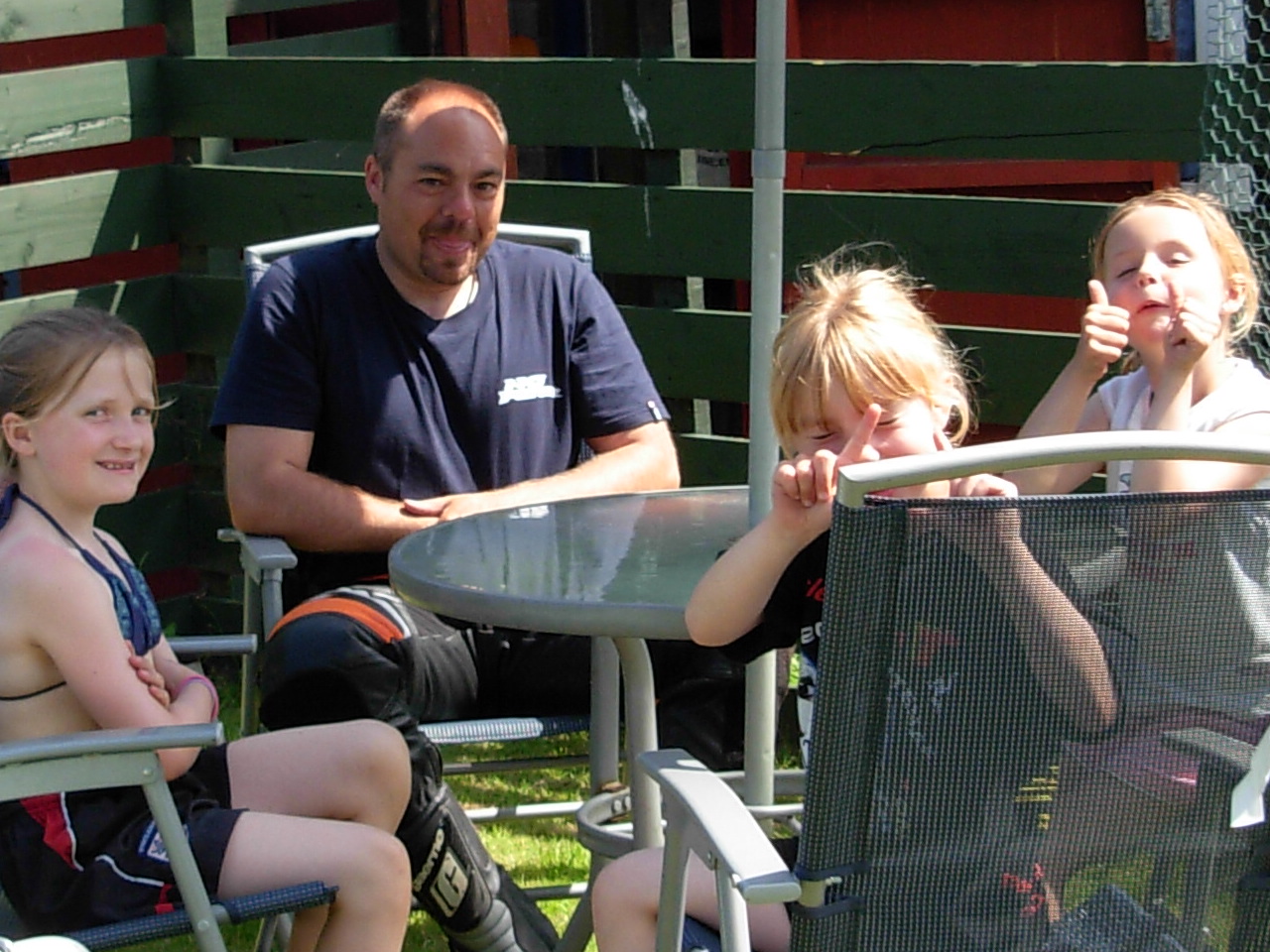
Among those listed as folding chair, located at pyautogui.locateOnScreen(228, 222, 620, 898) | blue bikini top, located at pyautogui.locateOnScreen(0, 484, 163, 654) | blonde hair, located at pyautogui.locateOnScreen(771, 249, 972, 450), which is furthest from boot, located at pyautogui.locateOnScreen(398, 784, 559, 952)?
blonde hair, located at pyautogui.locateOnScreen(771, 249, 972, 450)

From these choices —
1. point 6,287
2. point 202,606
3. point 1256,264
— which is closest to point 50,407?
point 1256,264

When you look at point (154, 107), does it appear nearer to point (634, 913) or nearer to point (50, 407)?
point (50, 407)

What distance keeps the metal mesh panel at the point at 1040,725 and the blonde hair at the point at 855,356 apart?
416 mm

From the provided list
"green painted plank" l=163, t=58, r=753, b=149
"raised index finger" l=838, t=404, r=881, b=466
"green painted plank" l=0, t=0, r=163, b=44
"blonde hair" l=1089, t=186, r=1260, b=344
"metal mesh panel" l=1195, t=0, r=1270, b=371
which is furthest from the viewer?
"green painted plank" l=0, t=0, r=163, b=44

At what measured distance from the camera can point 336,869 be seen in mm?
2252

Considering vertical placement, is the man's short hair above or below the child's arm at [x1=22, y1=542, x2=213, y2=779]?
above

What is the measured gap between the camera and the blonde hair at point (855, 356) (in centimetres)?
199

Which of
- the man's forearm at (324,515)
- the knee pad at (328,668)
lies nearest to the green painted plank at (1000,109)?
the man's forearm at (324,515)

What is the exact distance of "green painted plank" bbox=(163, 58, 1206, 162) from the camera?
3697mm

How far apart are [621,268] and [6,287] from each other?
199 centimetres

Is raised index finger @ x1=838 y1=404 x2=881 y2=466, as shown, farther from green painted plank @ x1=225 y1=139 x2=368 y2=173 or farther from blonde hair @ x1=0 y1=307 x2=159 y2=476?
green painted plank @ x1=225 y1=139 x2=368 y2=173

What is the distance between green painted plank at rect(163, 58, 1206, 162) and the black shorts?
2247 mm

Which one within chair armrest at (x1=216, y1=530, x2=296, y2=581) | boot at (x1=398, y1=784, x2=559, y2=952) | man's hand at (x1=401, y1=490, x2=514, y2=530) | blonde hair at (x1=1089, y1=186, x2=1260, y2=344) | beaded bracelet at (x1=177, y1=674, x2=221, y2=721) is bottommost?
boot at (x1=398, y1=784, x2=559, y2=952)

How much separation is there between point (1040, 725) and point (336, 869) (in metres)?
0.97
